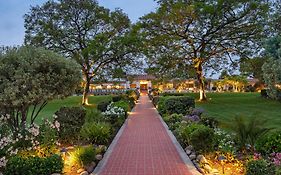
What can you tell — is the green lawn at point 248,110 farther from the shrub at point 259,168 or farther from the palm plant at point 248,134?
the shrub at point 259,168

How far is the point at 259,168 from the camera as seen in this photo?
240 inches

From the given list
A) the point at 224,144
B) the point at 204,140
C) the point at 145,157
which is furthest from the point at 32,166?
the point at 224,144

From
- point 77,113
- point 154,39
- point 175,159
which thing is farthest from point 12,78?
point 154,39

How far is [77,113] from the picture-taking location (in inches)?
460

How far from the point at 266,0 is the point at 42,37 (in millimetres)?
20709

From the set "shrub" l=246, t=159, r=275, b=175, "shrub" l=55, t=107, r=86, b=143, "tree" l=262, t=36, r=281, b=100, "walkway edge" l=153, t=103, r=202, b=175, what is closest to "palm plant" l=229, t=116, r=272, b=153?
"tree" l=262, t=36, r=281, b=100

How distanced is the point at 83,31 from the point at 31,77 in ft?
85.0

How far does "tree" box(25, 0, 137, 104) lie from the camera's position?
102ft

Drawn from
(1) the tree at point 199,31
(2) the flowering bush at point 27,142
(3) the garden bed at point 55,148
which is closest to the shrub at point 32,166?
(3) the garden bed at point 55,148

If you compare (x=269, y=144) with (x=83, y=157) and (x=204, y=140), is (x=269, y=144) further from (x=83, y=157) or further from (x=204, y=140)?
(x=83, y=157)

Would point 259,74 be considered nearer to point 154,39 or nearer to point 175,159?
point 154,39

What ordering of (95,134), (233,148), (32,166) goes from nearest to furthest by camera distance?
(32,166) < (233,148) < (95,134)

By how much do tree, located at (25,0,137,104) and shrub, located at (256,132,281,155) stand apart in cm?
2326

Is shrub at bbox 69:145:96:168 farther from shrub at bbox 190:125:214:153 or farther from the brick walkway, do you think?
shrub at bbox 190:125:214:153
